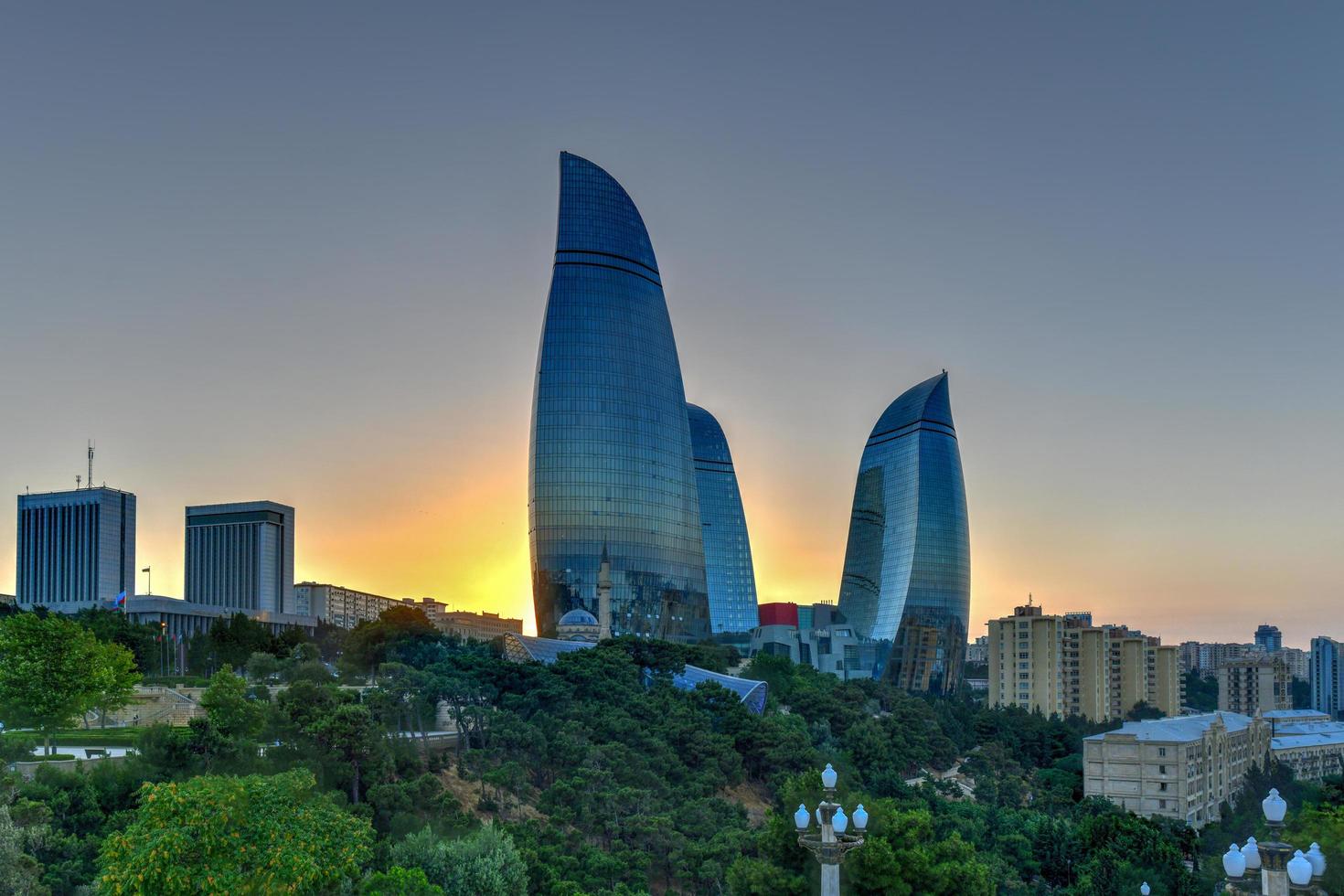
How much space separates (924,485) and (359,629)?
74106mm

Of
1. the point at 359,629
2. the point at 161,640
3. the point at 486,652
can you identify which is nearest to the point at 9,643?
the point at 486,652

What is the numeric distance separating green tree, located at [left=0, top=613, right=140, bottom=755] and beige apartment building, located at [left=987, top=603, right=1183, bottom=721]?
7428 centimetres

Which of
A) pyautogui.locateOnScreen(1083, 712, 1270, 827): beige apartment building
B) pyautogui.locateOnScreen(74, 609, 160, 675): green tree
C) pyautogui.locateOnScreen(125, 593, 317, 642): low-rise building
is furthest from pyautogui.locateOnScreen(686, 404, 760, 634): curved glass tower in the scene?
pyautogui.locateOnScreen(74, 609, 160, 675): green tree

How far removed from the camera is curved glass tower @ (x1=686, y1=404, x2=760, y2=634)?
5113 inches

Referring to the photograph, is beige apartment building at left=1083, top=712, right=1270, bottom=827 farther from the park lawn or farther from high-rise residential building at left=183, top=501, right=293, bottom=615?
high-rise residential building at left=183, top=501, right=293, bottom=615

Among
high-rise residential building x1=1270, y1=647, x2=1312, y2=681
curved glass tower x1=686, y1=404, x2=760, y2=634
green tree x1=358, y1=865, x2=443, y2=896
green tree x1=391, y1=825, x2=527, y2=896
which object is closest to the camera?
green tree x1=358, y1=865, x2=443, y2=896

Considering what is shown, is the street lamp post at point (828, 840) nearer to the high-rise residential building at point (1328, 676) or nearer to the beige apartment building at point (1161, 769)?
the beige apartment building at point (1161, 769)

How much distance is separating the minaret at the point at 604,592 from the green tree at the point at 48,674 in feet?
193

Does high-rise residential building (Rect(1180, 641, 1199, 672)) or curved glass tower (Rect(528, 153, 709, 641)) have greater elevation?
curved glass tower (Rect(528, 153, 709, 641))

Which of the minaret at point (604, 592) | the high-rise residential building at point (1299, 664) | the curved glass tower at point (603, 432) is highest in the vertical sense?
the curved glass tower at point (603, 432)

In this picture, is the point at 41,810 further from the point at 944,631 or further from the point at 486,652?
the point at 944,631

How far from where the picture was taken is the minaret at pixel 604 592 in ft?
330

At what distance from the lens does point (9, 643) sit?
136ft

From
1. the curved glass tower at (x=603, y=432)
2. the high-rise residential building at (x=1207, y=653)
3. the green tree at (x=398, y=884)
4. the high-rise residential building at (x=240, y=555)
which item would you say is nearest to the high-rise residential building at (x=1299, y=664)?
the high-rise residential building at (x=1207, y=653)
